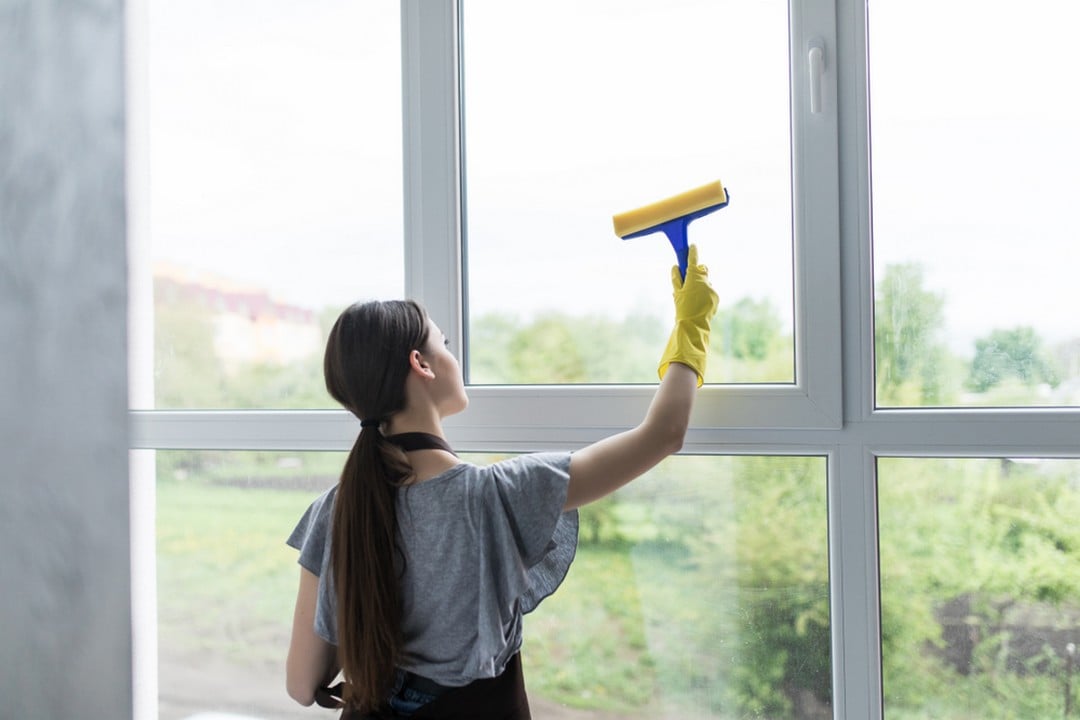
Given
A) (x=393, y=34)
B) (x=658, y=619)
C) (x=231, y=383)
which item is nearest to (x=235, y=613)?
(x=231, y=383)

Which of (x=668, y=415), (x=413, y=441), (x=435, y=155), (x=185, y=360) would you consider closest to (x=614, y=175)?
(x=435, y=155)

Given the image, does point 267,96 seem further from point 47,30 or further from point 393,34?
point 47,30

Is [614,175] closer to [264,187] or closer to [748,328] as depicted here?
[748,328]

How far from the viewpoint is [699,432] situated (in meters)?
1.35

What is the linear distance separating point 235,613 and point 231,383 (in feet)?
1.44

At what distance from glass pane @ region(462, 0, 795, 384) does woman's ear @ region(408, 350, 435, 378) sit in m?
0.29

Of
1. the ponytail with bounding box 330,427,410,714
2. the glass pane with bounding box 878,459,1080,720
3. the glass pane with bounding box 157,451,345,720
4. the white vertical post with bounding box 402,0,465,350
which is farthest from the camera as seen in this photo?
the glass pane with bounding box 157,451,345,720

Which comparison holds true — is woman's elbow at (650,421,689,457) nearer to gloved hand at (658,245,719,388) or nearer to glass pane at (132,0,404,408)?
gloved hand at (658,245,719,388)

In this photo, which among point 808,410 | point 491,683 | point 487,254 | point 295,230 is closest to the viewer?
point 491,683

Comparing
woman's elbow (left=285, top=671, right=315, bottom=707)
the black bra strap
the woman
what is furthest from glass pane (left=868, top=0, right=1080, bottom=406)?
woman's elbow (left=285, top=671, right=315, bottom=707)

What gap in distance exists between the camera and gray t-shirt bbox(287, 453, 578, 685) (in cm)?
112

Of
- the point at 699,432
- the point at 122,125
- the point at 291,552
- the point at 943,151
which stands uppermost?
the point at 122,125

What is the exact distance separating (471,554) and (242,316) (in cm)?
79

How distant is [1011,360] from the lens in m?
1.25
